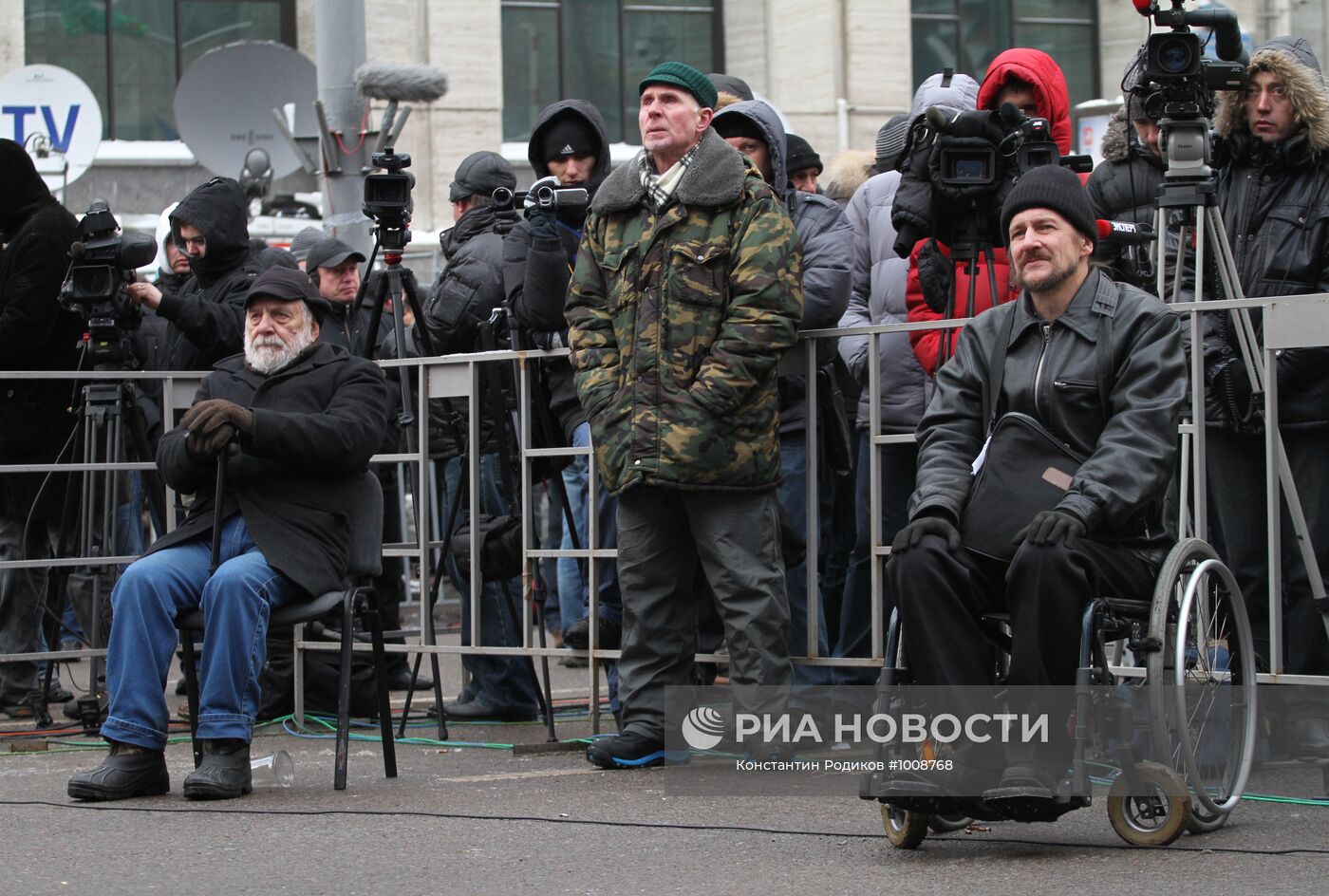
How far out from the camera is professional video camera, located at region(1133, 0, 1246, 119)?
654 centimetres

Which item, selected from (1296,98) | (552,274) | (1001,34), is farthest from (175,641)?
(1001,34)

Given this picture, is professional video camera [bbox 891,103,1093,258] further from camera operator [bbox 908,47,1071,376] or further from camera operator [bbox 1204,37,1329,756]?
camera operator [bbox 1204,37,1329,756]

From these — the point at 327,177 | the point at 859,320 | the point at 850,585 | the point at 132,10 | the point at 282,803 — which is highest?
the point at 132,10

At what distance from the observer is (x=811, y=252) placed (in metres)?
7.49

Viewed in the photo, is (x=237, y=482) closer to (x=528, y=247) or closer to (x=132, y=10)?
(x=528, y=247)

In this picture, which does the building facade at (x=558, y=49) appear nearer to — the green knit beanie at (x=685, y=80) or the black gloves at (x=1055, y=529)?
the green knit beanie at (x=685, y=80)

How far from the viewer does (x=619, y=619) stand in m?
7.87

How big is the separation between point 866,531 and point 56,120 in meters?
8.49

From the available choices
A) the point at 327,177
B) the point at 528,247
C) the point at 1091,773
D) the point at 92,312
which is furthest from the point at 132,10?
the point at 1091,773

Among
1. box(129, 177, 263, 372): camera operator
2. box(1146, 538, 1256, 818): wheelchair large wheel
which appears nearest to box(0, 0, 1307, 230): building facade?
box(129, 177, 263, 372): camera operator

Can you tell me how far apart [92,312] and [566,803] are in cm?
333

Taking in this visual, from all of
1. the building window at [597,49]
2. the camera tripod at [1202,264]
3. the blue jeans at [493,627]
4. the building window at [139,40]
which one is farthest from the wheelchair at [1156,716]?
the building window at [139,40]

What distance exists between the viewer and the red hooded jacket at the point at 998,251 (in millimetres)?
7086

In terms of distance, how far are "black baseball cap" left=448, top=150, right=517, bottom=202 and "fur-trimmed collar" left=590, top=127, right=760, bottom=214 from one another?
1987 mm
